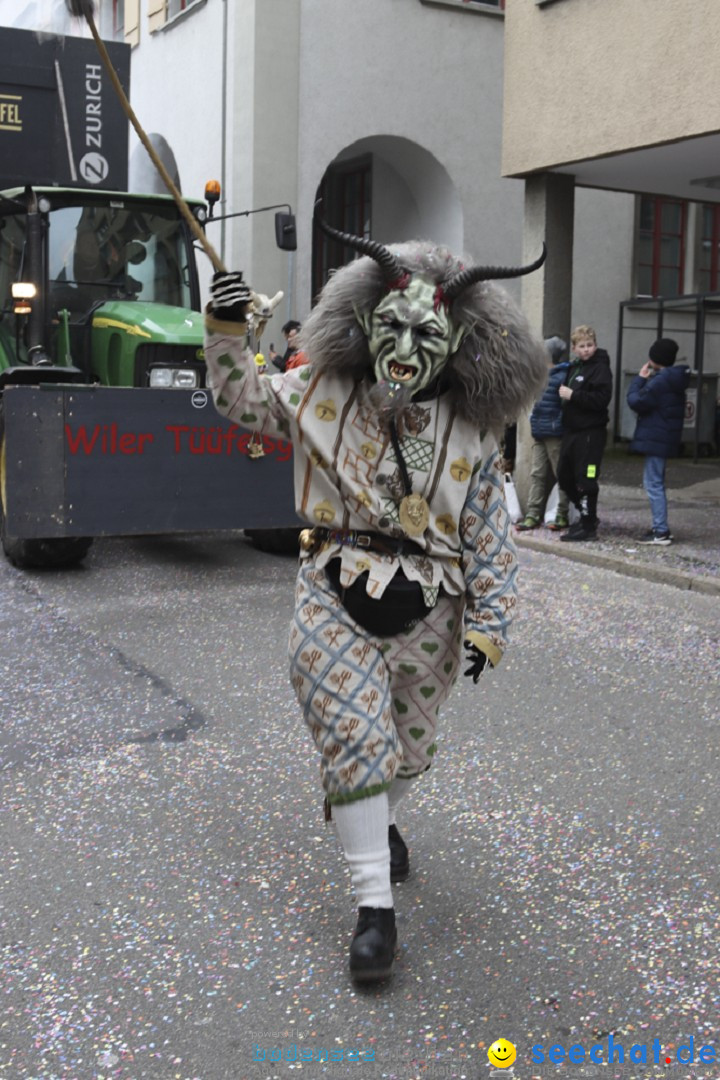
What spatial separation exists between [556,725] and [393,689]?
2.20 m

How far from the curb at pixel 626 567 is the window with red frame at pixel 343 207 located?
387 inches

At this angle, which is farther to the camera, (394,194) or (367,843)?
(394,194)

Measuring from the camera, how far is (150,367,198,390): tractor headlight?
9055 millimetres

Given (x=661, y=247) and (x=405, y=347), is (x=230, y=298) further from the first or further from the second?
(x=661, y=247)

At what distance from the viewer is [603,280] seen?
1947 centimetres

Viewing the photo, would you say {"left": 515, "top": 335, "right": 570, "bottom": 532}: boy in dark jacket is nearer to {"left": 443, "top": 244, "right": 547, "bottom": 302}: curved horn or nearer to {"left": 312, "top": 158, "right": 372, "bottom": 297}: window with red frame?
{"left": 443, "top": 244, "right": 547, "bottom": 302}: curved horn

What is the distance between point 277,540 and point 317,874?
5.94m

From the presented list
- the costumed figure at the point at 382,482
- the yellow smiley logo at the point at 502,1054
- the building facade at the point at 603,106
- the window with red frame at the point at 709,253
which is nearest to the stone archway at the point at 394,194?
the window with red frame at the point at 709,253

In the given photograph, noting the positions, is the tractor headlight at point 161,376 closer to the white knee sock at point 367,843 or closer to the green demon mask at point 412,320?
the green demon mask at point 412,320

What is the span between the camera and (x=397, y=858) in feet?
12.0

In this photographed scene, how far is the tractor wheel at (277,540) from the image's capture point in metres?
9.45

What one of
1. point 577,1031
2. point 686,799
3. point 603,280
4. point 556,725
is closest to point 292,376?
point 577,1031

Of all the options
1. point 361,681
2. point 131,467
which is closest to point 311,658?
point 361,681

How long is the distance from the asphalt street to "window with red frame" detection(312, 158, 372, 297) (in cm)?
1399
